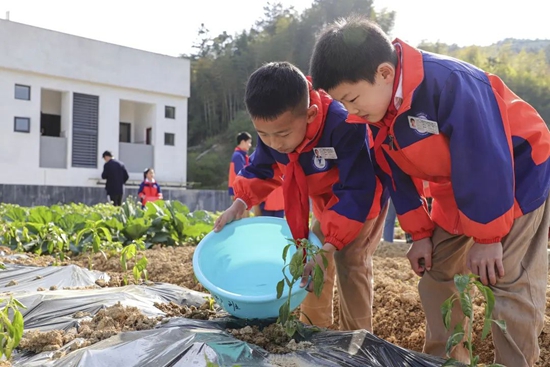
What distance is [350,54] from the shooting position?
177 centimetres

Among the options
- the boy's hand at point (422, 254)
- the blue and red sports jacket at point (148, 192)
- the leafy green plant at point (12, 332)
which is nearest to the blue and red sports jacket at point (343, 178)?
the boy's hand at point (422, 254)

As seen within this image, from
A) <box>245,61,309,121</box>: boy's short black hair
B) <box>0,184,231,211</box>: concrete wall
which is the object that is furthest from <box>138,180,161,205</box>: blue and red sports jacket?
<box>245,61,309,121</box>: boy's short black hair

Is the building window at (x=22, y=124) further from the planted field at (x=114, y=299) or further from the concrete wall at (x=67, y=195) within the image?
the planted field at (x=114, y=299)

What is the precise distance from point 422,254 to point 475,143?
60 cm

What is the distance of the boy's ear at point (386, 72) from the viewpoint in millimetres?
1789

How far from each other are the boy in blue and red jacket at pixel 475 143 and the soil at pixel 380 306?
2.01 feet

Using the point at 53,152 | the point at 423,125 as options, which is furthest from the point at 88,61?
the point at 423,125

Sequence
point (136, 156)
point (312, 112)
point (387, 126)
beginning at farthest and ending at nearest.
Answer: point (136, 156) < point (312, 112) < point (387, 126)

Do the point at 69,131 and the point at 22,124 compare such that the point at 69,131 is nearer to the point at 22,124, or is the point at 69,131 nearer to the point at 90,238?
the point at 22,124

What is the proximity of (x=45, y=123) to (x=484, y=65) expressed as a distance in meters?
23.8

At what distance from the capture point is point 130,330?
1953 millimetres

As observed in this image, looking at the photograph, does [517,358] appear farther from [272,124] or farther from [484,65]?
[484,65]

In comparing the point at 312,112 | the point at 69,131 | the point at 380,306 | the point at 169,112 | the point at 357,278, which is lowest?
the point at 380,306

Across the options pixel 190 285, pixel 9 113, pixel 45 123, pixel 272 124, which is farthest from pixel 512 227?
pixel 45 123
